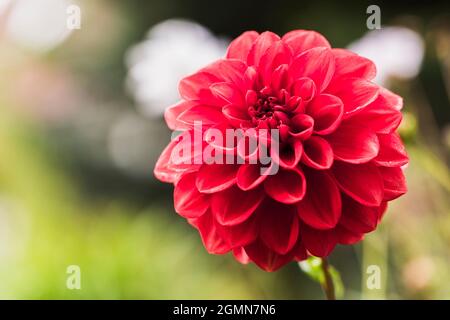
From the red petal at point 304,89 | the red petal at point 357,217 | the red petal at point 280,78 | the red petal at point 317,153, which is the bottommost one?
the red petal at point 357,217

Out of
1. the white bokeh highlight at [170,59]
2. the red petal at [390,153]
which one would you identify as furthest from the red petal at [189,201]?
A: the white bokeh highlight at [170,59]

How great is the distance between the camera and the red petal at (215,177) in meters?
0.31

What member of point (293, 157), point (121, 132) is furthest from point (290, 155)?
point (121, 132)

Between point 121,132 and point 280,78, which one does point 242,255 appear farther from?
point 121,132

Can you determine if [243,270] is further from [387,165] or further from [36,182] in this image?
[387,165]

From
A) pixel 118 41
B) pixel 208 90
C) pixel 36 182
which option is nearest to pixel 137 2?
pixel 118 41

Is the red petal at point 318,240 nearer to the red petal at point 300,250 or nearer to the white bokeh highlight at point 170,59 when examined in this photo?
the red petal at point 300,250

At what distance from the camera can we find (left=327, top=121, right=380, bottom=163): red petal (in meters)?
0.30

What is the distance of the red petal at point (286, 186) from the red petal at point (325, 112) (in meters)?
0.03

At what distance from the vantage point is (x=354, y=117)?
33cm

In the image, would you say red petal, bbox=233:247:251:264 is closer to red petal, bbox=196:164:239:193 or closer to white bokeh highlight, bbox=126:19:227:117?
red petal, bbox=196:164:239:193

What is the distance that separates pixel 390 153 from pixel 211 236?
0.38 ft

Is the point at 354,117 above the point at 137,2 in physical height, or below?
below
